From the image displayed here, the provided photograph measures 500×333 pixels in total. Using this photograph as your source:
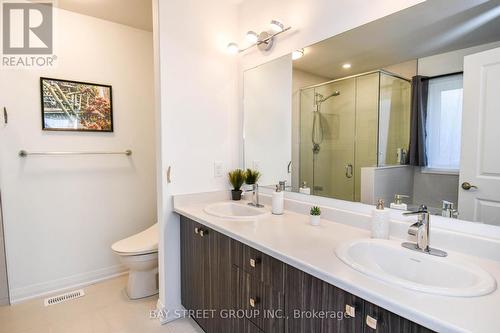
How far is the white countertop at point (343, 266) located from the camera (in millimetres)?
696

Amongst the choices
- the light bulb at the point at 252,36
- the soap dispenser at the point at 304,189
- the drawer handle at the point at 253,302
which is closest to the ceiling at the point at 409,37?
the light bulb at the point at 252,36

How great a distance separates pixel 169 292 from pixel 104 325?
1.58ft

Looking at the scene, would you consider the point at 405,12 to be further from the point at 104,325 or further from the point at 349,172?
the point at 104,325

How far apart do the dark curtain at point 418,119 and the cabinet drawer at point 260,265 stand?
2.70 ft

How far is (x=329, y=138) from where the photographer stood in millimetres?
1765

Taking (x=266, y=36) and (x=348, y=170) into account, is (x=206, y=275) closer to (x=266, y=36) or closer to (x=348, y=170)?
(x=348, y=170)

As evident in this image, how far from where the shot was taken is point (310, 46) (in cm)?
176

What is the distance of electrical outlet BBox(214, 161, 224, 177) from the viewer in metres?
2.20

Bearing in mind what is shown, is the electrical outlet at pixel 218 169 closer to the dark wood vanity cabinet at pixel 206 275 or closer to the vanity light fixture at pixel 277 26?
the dark wood vanity cabinet at pixel 206 275

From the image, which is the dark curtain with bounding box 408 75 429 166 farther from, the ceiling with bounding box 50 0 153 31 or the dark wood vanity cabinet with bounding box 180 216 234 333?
the ceiling with bounding box 50 0 153 31

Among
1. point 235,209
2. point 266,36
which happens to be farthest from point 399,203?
point 266,36

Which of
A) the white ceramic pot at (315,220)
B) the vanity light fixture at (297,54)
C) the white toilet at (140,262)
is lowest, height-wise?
the white toilet at (140,262)

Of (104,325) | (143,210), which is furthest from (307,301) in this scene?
(143,210)

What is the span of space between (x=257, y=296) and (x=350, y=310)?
20.8 inches
